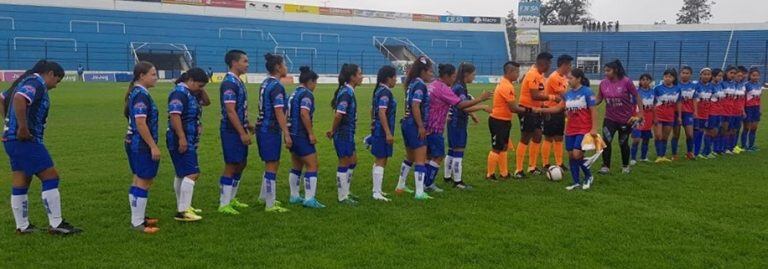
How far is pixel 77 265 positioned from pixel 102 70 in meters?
47.1

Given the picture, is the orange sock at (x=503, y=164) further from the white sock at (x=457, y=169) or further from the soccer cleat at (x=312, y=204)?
the soccer cleat at (x=312, y=204)

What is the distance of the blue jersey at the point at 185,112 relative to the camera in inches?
257

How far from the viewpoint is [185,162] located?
675 centimetres

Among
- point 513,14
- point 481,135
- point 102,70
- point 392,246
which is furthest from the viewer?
point 513,14

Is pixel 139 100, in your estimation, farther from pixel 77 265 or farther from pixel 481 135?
pixel 481 135

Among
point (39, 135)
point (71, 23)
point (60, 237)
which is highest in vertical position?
point (71, 23)

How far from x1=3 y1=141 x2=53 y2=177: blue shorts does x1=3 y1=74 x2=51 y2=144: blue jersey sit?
0.07m

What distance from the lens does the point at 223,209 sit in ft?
23.7

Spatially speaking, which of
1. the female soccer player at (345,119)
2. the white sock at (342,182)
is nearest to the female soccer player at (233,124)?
the female soccer player at (345,119)

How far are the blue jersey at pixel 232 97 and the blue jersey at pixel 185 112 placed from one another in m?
0.29

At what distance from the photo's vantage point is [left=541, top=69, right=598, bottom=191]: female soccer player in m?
8.95

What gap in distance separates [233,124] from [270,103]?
0.48 metres

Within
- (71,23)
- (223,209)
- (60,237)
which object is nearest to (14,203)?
Result: (60,237)

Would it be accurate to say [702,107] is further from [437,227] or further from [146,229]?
[146,229]
